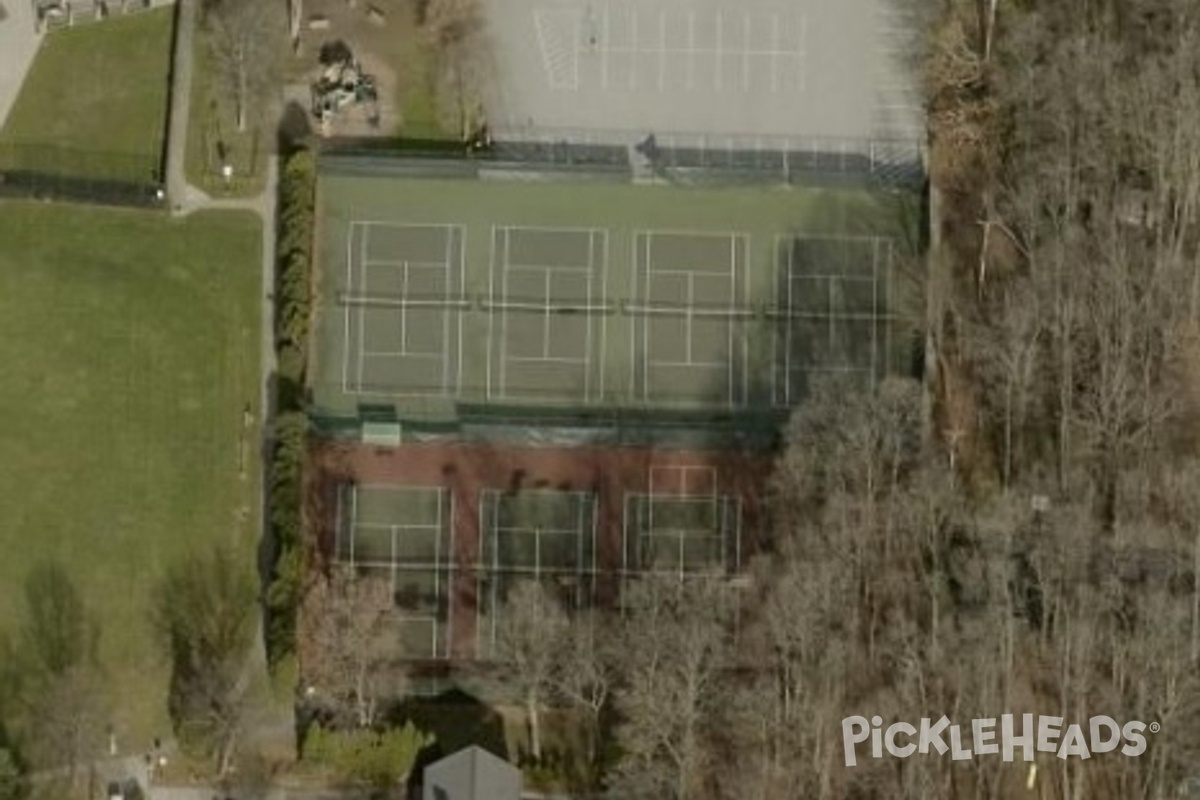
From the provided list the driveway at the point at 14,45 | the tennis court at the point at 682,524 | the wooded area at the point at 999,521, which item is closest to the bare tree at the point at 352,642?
the wooded area at the point at 999,521

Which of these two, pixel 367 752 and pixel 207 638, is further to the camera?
pixel 207 638

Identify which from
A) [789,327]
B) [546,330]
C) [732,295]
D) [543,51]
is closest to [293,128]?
[543,51]

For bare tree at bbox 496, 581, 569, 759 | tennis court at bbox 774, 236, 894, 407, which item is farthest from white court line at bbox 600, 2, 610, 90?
bare tree at bbox 496, 581, 569, 759

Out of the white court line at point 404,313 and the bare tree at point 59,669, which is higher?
the white court line at point 404,313

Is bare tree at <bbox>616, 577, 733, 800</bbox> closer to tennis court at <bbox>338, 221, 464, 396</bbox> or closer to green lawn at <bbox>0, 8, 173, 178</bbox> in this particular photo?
tennis court at <bbox>338, 221, 464, 396</bbox>

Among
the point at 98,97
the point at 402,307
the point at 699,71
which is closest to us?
the point at 402,307

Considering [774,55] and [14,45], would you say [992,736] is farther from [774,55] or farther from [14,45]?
[14,45]

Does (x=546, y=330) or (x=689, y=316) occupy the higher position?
(x=689, y=316)

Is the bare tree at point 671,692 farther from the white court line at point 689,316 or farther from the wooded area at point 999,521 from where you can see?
the white court line at point 689,316
